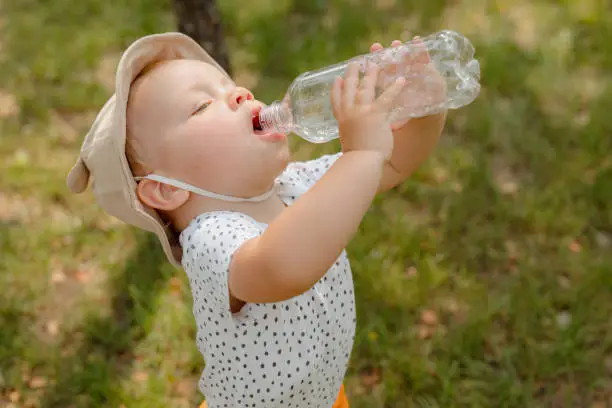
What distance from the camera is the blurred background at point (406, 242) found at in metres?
2.73

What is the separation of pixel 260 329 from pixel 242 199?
322mm

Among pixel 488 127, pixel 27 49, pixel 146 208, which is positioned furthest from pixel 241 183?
pixel 27 49

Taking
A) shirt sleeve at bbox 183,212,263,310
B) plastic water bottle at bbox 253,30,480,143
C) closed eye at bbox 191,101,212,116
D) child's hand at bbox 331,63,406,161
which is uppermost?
child's hand at bbox 331,63,406,161

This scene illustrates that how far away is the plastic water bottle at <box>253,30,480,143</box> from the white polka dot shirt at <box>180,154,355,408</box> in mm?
218

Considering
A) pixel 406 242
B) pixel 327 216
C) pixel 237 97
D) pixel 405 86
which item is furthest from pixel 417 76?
pixel 406 242

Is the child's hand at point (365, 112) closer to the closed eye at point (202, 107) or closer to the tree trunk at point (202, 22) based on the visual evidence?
the closed eye at point (202, 107)

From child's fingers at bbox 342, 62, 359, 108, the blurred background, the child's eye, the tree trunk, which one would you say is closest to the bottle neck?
the child's eye

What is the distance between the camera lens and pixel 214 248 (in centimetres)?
164

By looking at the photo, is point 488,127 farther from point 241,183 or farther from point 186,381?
point 241,183

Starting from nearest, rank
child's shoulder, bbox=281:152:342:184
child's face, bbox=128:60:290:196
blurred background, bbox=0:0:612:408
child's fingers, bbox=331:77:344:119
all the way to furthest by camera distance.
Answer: child's fingers, bbox=331:77:344:119 → child's face, bbox=128:60:290:196 → child's shoulder, bbox=281:152:342:184 → blurred background, bbox=0:0:612:408

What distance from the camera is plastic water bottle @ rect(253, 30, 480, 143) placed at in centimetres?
184

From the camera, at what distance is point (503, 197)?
3.42m

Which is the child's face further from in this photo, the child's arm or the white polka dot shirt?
the child's arm

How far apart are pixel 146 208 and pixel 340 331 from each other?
607mm
